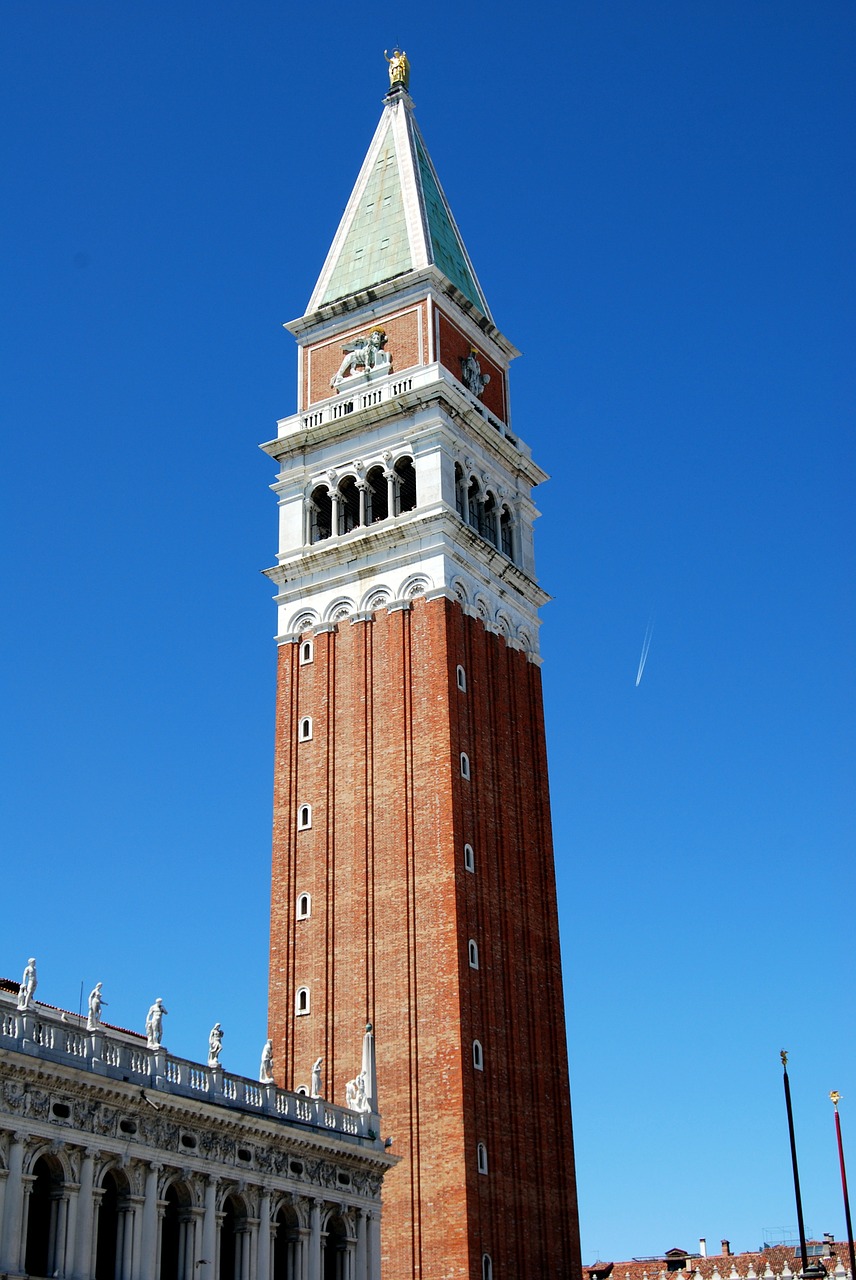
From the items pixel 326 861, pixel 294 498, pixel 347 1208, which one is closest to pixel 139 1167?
pixel 347 1208

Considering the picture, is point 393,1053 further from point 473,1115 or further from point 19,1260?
point 19,1260

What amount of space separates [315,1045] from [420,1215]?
23.5 feet

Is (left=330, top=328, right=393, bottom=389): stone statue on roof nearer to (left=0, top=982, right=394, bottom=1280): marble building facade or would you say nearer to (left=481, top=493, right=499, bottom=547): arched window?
(left=481, top=493, right=499, bottom=547): arched window

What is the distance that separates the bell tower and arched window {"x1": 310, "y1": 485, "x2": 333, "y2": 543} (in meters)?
0.22

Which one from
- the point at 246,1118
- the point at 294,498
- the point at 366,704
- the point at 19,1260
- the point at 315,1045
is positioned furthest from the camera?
the point at 294,498

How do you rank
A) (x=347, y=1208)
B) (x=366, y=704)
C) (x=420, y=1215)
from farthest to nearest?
(x=366, y=704) → (x=420, y=1215) → (x=347, y=1208)

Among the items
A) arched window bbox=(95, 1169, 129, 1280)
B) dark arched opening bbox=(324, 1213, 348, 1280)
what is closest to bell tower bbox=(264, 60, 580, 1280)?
dark arched opening bbox=(324, 1213, 348, 1280)

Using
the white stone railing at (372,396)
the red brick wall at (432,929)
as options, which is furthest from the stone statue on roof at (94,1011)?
the white stone railing at (372,396)

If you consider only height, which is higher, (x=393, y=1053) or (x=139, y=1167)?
(x=393, y=1053)

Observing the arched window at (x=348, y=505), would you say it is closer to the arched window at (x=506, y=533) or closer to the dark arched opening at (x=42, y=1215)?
the arched window at (x=506, y=533)

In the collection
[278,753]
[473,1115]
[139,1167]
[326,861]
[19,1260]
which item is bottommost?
[19,1260]

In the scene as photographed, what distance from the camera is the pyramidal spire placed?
6656cm

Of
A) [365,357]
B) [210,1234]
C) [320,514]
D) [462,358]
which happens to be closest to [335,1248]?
[210,1234]

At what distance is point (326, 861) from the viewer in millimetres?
56438
